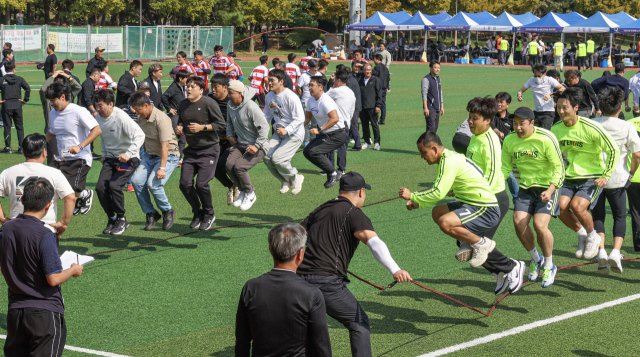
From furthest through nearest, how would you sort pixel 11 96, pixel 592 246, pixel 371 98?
pixel 371 98 → pixel 11 96 → pixel 592 246

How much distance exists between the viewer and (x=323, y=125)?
11.4 metres

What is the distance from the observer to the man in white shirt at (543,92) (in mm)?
13766

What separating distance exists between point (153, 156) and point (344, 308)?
501 cm

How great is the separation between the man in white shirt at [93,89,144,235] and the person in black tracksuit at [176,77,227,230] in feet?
2.28

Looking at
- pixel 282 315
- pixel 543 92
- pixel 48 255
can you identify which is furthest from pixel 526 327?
pixel 543 92

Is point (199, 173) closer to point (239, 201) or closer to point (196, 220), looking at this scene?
point (196, 220)

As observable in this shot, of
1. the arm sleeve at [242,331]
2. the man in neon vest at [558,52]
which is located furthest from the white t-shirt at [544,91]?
the man in neon vest at [558,52]

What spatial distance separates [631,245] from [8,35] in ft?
126

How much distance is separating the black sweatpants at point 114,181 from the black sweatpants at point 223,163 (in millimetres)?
1287

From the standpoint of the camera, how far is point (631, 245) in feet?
30.6

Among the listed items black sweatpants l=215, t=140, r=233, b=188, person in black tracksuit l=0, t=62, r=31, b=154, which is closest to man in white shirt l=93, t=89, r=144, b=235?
black sweatpants l=215, t=140, r=233, b=188

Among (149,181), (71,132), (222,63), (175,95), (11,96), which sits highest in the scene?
(222,63)

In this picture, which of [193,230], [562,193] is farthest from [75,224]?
[562,193]

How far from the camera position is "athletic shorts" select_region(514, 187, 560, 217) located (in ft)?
23.5
